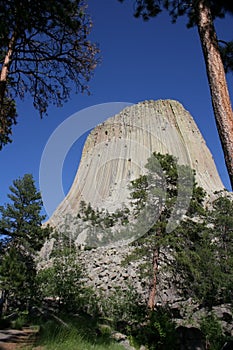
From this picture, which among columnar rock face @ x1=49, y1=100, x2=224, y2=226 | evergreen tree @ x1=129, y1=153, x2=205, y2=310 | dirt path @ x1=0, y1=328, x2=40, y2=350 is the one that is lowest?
dirt path @ x1=0, y1=328, x2=40, y2=350

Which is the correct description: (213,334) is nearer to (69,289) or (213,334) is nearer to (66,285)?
(69,289)

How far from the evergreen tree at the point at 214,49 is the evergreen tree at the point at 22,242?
11.4m

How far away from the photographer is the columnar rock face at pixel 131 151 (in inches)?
1487

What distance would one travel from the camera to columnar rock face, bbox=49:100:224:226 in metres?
37.8

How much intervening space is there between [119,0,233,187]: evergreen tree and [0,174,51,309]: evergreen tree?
11441 millimetres

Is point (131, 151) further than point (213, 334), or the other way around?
point (131, 151)

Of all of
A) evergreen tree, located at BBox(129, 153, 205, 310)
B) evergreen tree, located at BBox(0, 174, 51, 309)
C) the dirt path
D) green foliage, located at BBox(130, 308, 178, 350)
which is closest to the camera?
the dirt path

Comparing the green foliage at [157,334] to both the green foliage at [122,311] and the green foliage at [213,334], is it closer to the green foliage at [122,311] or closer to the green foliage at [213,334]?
the green foliage at [122,311]

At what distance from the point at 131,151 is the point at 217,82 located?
36545 mm

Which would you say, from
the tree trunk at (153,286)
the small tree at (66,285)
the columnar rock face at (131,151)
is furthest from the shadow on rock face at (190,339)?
the columnar rock face at (131,151)

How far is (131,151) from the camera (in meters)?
41.1

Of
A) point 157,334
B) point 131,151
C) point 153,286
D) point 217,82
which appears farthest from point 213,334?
point 131,151

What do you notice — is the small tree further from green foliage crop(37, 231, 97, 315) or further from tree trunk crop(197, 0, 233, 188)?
tree trunk crop(197, 0, 233, 188)

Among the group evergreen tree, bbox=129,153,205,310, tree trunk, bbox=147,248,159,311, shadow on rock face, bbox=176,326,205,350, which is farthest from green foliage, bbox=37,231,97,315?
shadow on rock face, bbox=176,326,205,350
